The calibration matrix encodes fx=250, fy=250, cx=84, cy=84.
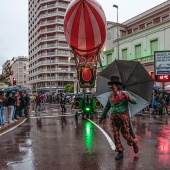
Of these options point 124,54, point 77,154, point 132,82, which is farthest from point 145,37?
point 77,154

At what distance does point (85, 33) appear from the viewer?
14.3 meters

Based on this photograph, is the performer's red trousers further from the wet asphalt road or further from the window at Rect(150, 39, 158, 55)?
the window at Rect(150, 39, 158, 55)

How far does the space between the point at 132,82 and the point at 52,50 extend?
7089cm

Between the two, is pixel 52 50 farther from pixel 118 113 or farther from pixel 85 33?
pixel 118 113

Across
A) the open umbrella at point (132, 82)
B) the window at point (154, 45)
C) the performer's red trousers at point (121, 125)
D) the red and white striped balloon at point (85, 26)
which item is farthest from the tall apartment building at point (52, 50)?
the performer's red trousers at point (121, 125)

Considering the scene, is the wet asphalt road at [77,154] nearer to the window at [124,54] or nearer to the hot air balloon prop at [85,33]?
the hot air balloon prop at [85,33]

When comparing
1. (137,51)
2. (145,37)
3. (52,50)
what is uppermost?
(52,50)

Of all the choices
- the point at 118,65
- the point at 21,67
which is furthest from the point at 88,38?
the point at 21,67

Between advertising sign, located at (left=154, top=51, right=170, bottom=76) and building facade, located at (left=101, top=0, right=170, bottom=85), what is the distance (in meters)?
9.20

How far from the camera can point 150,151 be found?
21.4ft

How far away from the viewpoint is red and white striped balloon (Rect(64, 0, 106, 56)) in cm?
1338

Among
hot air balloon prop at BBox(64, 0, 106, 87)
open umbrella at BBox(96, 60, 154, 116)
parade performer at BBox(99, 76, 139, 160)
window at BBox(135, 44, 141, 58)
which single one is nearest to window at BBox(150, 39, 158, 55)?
window at BBox(135, 44, 141, 58)

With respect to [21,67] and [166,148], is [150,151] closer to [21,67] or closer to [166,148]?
[166,148]

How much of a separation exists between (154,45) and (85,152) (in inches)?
1138
